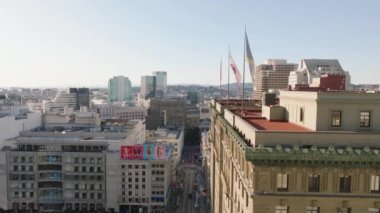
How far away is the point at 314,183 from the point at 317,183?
10.1 inches

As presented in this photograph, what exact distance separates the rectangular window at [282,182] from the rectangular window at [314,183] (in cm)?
213

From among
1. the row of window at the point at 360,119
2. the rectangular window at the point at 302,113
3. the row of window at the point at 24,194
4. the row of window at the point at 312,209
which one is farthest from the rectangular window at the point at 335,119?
the row of window at the point at 24,194

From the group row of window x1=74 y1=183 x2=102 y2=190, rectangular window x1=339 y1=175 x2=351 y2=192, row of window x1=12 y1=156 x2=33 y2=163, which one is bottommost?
row of window x1=74 y1=183 x2=102 y2=190

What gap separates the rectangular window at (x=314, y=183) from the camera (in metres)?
35.8

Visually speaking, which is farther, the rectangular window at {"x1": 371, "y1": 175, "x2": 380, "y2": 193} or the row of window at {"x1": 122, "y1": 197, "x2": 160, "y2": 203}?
the row of window at {"x1": 122, "y1": 197, "x2": 160, "y2": 203}

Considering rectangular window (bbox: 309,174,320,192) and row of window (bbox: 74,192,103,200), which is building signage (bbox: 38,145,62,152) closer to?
row of window (bbox: 74,192,103,200)

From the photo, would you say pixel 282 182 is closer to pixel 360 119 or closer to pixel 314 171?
pixel 314 171

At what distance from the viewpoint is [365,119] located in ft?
128

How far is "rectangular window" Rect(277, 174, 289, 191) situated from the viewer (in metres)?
35.9

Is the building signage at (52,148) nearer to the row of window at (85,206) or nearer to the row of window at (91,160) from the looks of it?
the row of window at (91,160)

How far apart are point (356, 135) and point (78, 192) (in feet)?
469

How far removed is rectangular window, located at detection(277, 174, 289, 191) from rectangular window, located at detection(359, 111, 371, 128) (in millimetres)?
9749

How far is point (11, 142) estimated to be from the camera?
168375 mm

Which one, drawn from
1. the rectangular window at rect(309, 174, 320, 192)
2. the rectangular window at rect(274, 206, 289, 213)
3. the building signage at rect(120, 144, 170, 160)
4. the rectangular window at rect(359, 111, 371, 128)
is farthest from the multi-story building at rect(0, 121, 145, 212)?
the rectangular window at rect(309, 174, 320, 192)
